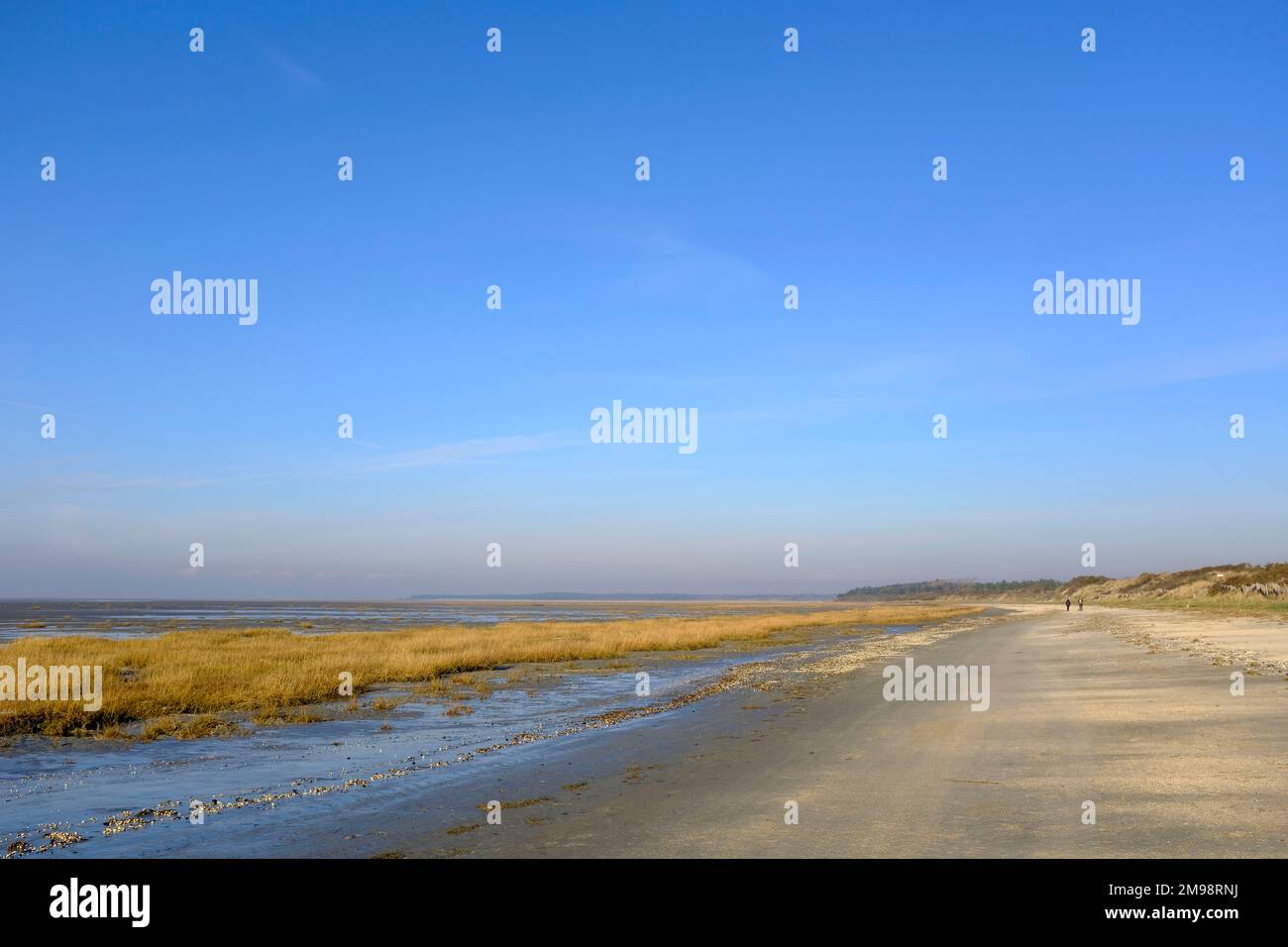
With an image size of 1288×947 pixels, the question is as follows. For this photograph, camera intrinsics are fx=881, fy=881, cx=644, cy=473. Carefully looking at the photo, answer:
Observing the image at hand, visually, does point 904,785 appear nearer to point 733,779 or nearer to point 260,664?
point 733,779

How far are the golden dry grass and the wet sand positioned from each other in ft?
36.0

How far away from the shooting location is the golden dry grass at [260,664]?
2152cm

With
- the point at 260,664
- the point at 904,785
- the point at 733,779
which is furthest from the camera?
the point at 260,664

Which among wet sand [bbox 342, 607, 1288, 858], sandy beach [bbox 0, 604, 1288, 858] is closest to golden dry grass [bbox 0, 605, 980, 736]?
sandy beach [bbox 0, 604, 1288, 858]

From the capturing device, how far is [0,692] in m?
23.4

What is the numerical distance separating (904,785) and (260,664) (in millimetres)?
26018

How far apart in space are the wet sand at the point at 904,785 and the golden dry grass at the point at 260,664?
1098 centimetres

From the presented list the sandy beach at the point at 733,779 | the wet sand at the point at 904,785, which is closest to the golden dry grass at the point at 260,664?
the sandy beach at the point at 733,779

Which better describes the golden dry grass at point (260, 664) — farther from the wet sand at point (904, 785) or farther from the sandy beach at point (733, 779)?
the wet sand at point (904, 785)

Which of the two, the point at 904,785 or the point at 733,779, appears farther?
the point at 733,779

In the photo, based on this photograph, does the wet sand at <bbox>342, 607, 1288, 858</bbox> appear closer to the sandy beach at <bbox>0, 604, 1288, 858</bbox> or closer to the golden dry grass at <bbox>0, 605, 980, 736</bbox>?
the sandy beach at <bbox>0, 604, 1288, 858</bbox>

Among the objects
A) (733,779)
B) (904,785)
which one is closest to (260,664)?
(733,779)

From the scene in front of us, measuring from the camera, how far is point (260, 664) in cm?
3155
